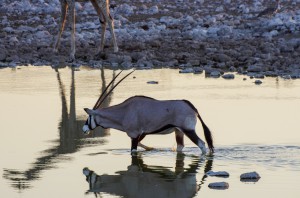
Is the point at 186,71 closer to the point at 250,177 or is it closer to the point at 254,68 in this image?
the point at 254,68

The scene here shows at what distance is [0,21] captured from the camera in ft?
92.5

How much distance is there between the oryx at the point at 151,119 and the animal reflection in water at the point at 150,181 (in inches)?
15.6

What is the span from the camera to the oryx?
1092 cm

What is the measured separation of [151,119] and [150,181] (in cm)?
152

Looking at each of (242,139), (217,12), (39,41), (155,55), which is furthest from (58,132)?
(217,12)

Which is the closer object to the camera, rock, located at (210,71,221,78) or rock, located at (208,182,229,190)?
rock, located at (208,182,229,190)

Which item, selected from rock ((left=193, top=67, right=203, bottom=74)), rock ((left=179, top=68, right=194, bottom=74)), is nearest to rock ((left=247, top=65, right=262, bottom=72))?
rock ((left=193, top=67, right=203, bottom=74))

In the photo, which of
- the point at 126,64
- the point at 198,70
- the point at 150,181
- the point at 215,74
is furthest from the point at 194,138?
the point at 126,64

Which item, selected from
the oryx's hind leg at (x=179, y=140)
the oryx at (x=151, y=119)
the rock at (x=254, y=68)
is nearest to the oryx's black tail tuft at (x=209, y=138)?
the oryx at (x=151, y=119)

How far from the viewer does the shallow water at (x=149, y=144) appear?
9.43m

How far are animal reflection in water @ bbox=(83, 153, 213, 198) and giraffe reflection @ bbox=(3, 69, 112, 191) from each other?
0.54 m

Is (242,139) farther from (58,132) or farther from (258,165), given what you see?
(58,132)

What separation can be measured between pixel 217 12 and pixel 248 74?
12543 millimetres

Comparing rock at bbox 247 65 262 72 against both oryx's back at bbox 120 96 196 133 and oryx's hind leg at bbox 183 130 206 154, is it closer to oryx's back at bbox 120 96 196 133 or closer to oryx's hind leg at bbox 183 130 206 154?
oryx's back at bbox 120 96 196 133
